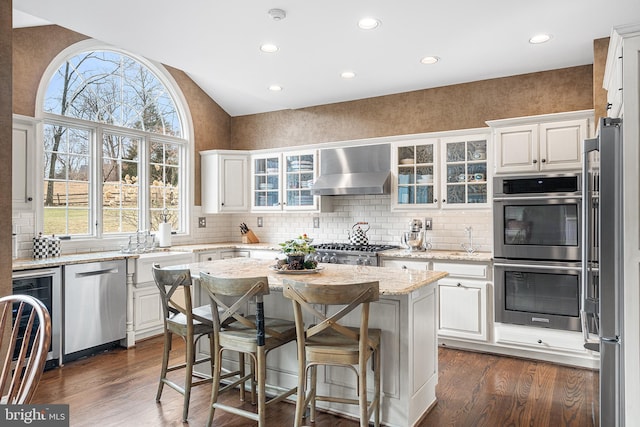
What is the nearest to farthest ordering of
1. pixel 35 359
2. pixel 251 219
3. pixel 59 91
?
pixel 35 359 < pixel 59 91 < pixel 251 219

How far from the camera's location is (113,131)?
16.5 ft

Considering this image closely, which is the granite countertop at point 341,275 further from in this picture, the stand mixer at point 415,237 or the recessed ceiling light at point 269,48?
the recessed ceiling light at point 269,48

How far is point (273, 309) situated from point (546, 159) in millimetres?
2814

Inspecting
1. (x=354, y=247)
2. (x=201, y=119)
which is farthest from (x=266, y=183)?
(x=354, y=247)

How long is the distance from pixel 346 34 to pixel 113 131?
3.05 m

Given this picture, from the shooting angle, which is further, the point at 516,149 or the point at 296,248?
the point at 516,149

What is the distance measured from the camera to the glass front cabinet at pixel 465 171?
4543 millimetres

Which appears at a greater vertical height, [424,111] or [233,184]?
[424,111]

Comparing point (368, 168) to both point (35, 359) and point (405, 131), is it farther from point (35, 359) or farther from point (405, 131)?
point (35, 359)

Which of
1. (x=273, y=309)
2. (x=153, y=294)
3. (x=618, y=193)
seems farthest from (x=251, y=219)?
(x=618, y=193)

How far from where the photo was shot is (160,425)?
275 cm

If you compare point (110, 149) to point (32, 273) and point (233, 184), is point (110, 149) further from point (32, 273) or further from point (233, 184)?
point (32, 273)

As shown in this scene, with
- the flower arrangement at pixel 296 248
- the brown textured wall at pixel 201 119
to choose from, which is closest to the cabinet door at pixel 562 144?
the flower arrangement at pixel 296 248

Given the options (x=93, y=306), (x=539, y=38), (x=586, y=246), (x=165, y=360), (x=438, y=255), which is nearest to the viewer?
(x=586, y=246)
